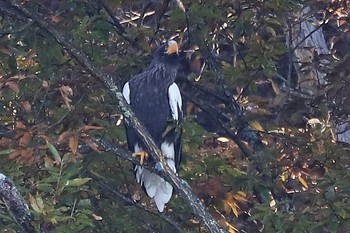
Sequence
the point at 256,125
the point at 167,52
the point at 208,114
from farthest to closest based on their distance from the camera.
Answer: the point at 208,114 → the point at 167,52 → the point at 256,125

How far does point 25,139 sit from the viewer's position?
3768 millimetres

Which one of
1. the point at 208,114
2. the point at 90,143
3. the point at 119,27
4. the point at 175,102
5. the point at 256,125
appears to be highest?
the point at 90,143

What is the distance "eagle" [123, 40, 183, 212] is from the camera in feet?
15.7

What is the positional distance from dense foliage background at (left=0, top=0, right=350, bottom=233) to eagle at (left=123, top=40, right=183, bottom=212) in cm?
8

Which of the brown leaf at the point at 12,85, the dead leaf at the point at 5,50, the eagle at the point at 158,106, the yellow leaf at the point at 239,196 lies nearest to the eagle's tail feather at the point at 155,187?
the eagle at the point at 158,106

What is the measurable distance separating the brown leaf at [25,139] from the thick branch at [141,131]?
1.32 feet

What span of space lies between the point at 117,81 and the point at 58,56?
2.07 feet

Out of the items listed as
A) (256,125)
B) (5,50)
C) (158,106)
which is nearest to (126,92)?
(158,106)

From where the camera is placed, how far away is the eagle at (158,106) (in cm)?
478

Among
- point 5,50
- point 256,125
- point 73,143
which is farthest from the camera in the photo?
point 256,125

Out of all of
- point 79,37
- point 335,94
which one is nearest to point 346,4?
point 335,94

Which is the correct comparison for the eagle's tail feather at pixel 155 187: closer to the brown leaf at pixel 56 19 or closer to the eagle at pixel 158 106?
the eagle at pixel 158 106

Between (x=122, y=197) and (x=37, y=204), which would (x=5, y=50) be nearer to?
(x=122, y=197)

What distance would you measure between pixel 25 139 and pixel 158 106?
1278 millimetres
